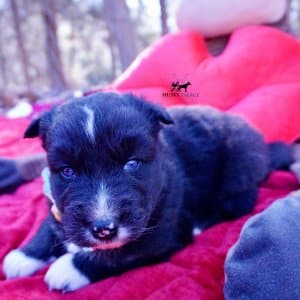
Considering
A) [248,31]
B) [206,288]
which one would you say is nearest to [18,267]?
[206,288]

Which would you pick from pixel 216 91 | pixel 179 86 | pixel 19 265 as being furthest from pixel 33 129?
pixel 216 91

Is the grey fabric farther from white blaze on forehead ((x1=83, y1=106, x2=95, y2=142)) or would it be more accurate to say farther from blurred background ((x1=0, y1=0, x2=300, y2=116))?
blurred background ((x1=0, y1=0, x2=300, y2=116))

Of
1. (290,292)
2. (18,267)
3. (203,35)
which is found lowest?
(18,267)

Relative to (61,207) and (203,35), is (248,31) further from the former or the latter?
(61,207)

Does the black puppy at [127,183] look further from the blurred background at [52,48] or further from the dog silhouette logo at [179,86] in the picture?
the blurred background at [52,48]

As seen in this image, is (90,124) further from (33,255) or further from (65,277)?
(33,255)

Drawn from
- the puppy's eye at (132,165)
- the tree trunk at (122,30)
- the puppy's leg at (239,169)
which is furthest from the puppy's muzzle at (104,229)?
the tree trunk at (122,30)
